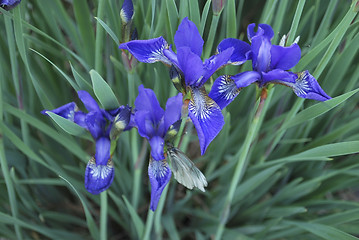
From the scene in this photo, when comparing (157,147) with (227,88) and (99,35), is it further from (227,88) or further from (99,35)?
(99,35)

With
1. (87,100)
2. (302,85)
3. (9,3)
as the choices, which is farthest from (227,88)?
(9,3)

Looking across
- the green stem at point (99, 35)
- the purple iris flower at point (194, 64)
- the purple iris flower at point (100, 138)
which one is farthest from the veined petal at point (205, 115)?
the green stem at point (99, 35)

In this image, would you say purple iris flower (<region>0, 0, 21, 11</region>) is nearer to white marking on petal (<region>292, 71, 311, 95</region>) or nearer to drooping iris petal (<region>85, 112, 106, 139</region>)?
drooping iris petal (<region>85, 112, 106, 139</region>)

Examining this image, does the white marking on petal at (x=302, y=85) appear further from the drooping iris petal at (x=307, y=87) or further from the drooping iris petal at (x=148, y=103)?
the drooping iris petal at (x=148, y=103)

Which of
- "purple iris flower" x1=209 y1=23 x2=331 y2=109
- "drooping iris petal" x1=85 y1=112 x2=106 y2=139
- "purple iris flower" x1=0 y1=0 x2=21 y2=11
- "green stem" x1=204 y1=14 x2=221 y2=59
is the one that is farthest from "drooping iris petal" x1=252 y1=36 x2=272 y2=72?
"purple iris flower" x1=0 y1=0 x2=21 y2=11

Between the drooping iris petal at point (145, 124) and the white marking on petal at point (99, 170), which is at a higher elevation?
the drooping iris petal at point (145, 124)

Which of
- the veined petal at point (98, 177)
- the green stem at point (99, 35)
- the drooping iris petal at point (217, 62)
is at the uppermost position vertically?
the green stem at point (99, 35)

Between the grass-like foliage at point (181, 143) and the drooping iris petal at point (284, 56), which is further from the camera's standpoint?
the grass-like foliage at point (181, 143)

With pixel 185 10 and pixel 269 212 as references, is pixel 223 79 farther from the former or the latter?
pixel 269 212
